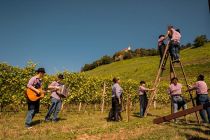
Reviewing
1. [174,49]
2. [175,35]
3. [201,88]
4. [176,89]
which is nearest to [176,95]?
[176,89]

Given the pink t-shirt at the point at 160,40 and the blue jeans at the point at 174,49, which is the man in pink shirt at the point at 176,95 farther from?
the pink t-shirt at the point at 160,40

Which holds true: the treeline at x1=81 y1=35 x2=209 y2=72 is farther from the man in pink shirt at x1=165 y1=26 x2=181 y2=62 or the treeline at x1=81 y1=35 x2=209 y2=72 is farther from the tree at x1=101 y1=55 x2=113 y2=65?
the man in pink shirt at x1=165 y1=26 x2=181 y2=62

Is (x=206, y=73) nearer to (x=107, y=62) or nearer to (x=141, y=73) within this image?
(x=141, y=73)

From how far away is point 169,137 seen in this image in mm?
8758

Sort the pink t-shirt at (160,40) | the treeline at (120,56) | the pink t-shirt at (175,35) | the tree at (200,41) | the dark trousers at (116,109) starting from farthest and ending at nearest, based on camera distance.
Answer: the treeline at (120,56), the tree at (200,41), the pink t-shirt at (160,40), the dark trousers at (116,109), the pink t-shirt at (175,35)

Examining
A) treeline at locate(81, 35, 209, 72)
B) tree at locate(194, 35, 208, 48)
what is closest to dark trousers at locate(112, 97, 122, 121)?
tree at locate(194, 35, 208, 48)

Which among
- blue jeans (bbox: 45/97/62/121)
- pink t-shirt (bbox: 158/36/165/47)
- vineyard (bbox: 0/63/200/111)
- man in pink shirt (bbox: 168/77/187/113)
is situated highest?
pink t-shirt (bbox: 158/36/165/47)

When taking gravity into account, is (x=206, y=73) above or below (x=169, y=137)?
above

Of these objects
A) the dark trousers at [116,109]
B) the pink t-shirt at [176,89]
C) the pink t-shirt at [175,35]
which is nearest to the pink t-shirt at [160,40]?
the pink t-shirt at [175,35]

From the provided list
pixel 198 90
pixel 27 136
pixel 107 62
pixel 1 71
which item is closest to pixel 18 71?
pixel 1 71

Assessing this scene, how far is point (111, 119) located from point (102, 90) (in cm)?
972

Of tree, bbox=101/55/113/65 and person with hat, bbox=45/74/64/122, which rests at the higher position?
tree, bbox=101/55/113/65

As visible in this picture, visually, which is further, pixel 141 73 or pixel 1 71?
pixel 141 73

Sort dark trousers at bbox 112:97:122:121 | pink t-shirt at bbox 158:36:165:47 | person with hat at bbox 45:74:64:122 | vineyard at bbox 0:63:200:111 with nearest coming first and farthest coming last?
1. person with hat at bbox 45:74:64:122
2. dark trousers at bbox 112:97:122:121
3. pink t-shirt at bbox 158:36:165:47
4. vineyard at bbox 0:63:200:111
